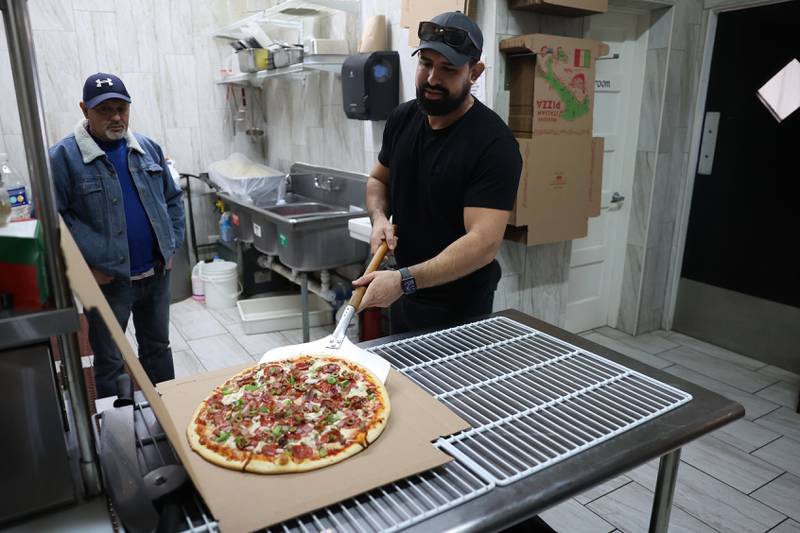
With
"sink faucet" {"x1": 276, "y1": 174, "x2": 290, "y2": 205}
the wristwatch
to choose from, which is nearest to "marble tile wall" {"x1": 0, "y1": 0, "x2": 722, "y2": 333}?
"sink faucet" {"x1": 276, "y1": 174, "x2": 290, "y2": 205}

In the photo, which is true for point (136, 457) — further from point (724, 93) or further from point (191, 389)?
point (724, 93)

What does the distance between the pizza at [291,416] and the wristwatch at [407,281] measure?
11.9 inches

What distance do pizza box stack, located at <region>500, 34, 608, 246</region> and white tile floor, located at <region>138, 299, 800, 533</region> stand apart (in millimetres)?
1210

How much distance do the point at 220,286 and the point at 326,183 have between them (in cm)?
121

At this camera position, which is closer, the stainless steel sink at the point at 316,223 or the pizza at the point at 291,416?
the pizza at the point at 291,416

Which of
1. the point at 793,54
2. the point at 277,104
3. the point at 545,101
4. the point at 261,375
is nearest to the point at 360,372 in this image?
the point at 261,375

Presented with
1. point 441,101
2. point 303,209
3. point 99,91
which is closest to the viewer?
point 441,101

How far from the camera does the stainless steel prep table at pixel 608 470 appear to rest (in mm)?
839

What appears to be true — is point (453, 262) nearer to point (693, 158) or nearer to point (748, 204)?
point (748, 204)

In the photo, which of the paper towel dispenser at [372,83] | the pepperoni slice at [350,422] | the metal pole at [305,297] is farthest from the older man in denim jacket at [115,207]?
the pepperoni slice at [350,422]

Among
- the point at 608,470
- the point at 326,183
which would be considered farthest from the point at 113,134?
the point at 608,470

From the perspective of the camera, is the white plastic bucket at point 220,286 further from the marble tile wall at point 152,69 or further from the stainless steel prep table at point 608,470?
the stainless steel prep table at point 608,470

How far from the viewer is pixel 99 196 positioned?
7.44 feet

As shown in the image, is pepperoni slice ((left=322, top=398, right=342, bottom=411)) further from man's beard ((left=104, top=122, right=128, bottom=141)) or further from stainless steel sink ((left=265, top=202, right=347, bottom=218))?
stainless steel sink ((left=265, top=202, right=347, bottom=218))
